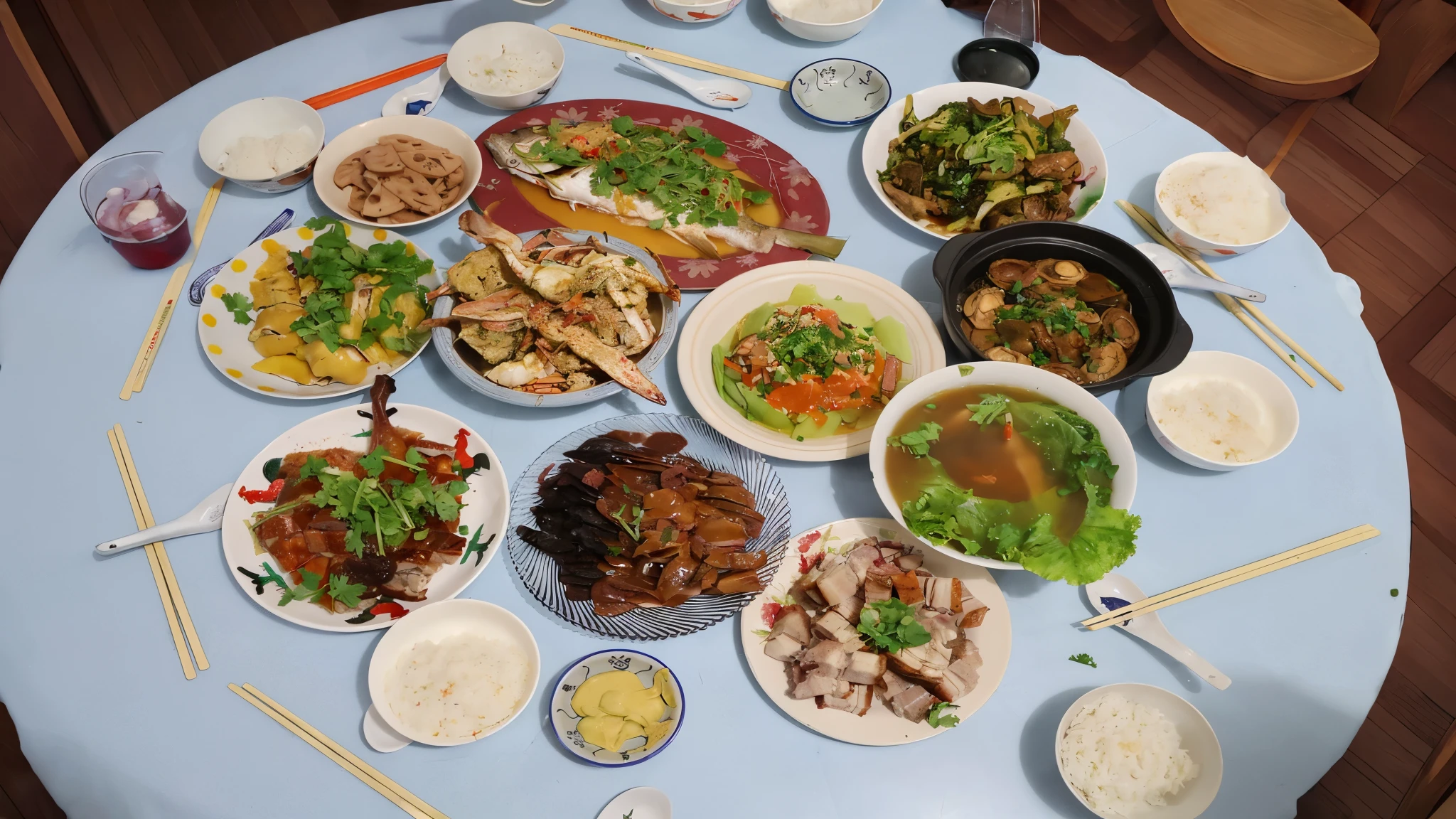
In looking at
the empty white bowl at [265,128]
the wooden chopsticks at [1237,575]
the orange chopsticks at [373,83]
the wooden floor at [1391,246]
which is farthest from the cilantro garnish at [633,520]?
the wooden floor at [1391,246]

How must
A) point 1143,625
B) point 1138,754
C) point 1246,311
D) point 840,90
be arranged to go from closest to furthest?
point 1138,754 < point 1143,625 < point 1246,311 < point 840,90

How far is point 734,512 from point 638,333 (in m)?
0.70

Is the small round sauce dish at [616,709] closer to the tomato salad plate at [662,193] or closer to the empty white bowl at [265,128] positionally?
the tomato salad plate at [662,193]

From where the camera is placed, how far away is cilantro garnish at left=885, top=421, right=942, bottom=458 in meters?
2.44

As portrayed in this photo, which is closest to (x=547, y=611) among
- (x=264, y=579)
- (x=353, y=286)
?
(x=264, y=579)

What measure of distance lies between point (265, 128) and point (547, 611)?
227 centimetres

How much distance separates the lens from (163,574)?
8.10 feet

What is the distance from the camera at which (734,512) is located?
2479mm

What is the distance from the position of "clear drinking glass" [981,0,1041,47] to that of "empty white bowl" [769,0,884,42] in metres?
0.49

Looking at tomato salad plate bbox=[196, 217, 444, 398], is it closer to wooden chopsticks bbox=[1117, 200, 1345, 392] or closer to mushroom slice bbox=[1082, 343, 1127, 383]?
mushroom slice bbox=[1082, 343, 1127, 383]

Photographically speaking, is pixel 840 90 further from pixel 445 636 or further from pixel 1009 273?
pixel 445 636

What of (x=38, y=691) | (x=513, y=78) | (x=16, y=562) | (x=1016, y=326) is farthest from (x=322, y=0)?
(x=1016, y=326)

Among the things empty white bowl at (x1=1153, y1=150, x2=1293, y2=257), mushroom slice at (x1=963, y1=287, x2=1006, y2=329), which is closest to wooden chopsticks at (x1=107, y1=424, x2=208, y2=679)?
mushroom slice at (x1=963, y1=287, x2=1006, y2=329)

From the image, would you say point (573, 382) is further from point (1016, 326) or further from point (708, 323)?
point (1016, 326)
